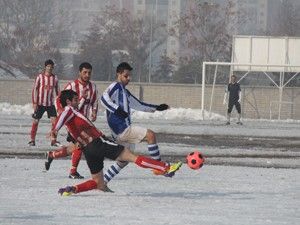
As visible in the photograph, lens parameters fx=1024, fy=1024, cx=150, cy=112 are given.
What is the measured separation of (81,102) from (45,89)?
5.88 metres

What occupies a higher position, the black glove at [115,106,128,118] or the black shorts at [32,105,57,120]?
the black glove at [115,106,128,118]

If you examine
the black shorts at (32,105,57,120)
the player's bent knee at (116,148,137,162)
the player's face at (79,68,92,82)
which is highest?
the player's face at (79,68,92,82)

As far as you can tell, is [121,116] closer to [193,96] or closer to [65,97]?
[65,97]

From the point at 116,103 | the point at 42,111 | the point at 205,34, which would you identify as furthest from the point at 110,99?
the point at 205,34

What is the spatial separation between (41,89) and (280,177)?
7625mm

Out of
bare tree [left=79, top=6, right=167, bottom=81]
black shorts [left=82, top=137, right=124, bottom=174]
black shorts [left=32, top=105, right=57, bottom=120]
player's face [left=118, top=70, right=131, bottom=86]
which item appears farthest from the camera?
bare tree [left=79, top=6, right=167, bottom=81]

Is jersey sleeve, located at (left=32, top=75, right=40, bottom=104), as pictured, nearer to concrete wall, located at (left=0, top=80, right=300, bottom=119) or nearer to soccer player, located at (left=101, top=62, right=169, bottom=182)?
soccer player, located at (left=101, top=62, right=169, bottom=182)

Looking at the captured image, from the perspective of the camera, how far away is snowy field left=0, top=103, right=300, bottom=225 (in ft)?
36.6

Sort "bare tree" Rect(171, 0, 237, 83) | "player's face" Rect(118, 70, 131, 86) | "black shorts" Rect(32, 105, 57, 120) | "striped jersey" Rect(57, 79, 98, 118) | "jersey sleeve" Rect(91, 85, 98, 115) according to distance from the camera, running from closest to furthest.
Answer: "player's face" Rect(118, 70, 131, 86), "striped jersey" Rect(57, 79, 98, 118), "jersey sleeve" Rect(91, 85, 98, 115), "black shorts" Rect(32, 105, 57, 120), "bare tree" Rect(171, 0, 237, 83)

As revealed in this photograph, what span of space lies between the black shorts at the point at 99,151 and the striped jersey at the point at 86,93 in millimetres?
3165

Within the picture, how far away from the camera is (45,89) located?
2245cm

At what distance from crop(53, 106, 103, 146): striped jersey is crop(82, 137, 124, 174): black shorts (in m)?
0.09

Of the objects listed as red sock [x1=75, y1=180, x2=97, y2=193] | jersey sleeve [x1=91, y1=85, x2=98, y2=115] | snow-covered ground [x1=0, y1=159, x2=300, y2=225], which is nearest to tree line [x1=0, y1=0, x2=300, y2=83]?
jersey sleeve [x1=91, y1=85, x2=98, y2=115]

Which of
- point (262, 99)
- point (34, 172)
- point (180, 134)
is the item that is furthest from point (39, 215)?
point (262, 99)
